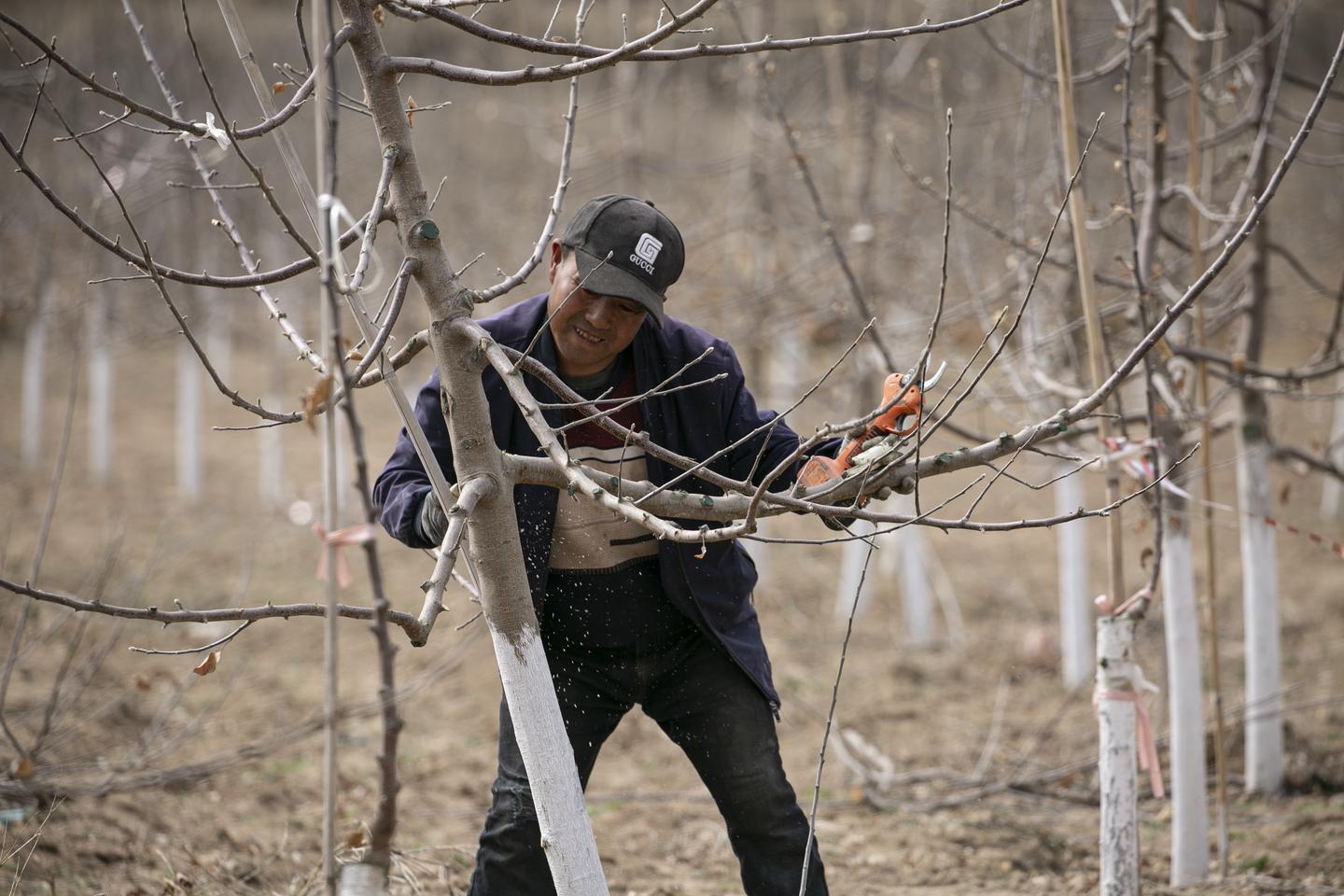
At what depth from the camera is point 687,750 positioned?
8.45 feet

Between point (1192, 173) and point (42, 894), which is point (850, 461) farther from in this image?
point (42, 894)

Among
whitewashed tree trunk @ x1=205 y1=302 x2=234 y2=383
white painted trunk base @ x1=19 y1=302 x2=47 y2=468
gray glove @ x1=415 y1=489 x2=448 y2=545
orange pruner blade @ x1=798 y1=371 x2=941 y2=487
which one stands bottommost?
gray glove @ x1=415 y1=489 x2=448 y2=545

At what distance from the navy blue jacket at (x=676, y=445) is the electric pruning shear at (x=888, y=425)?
23 cm

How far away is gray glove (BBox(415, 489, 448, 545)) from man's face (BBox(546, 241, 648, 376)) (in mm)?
457

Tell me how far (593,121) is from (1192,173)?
12309 millimetres

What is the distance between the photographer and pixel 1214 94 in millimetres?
3980

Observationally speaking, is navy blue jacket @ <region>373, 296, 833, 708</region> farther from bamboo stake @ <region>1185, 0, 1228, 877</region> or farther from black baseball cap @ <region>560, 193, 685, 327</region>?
bamboo stake @ <region>1185, 0, 1228, 877</region>

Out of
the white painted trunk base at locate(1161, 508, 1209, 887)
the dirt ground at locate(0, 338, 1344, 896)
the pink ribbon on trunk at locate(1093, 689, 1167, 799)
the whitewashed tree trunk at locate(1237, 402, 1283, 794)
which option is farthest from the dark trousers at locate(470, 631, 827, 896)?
the whitewashed tree trunk at locate(1237, 402, 1283, 794)

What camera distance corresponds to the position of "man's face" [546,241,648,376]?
2342mm

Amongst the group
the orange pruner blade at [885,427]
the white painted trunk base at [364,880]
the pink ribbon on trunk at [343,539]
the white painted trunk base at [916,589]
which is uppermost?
the white painted trunk base at [916,589]

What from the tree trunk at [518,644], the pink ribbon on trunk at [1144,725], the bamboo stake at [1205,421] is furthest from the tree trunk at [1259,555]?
the tree trunk at [518,644]

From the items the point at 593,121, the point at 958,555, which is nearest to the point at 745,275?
the point at 958,555

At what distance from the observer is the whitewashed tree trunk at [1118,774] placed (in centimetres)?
258

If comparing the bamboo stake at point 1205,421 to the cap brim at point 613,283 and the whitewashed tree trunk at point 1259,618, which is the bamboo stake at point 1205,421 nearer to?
the whitewashed tree trunk at point 1259,618
